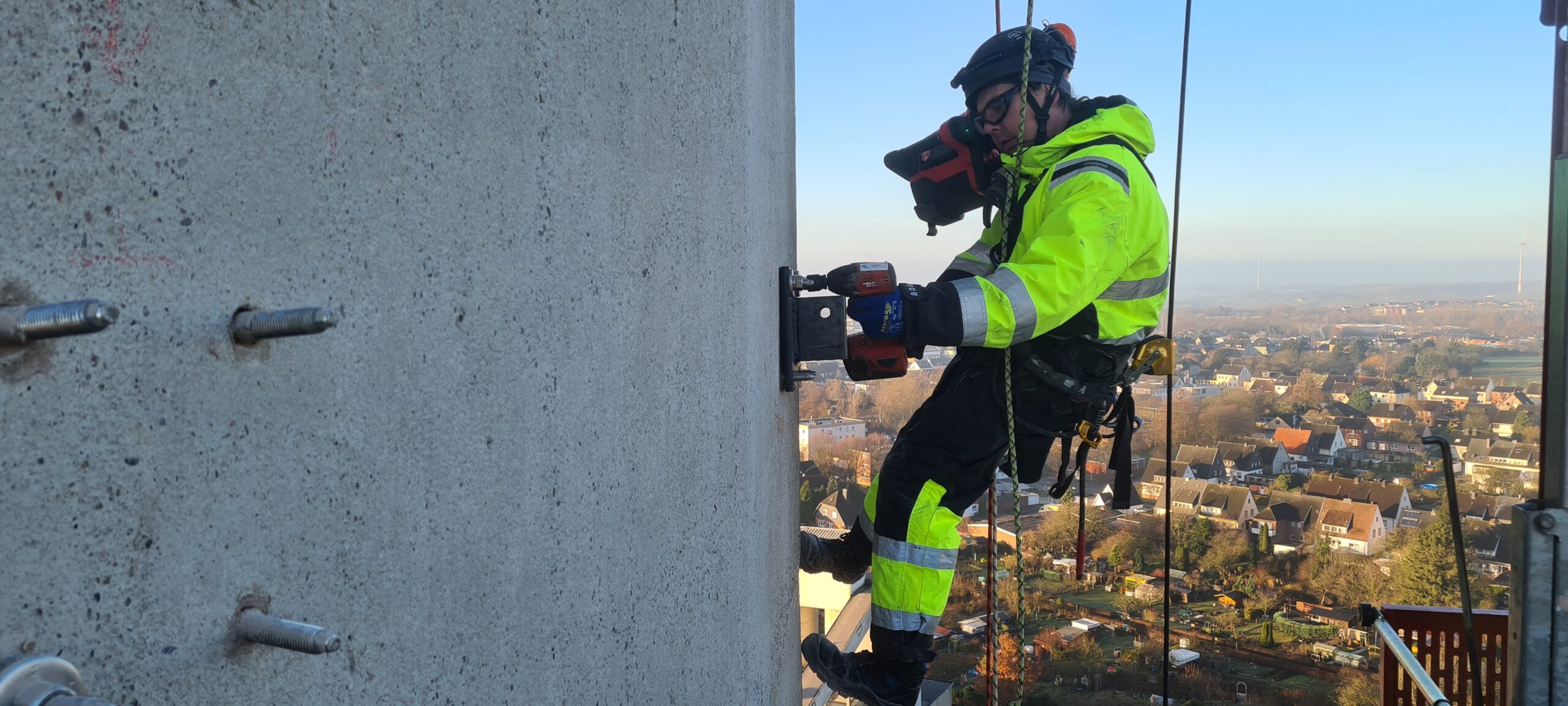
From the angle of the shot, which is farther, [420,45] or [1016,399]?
[1016,399]

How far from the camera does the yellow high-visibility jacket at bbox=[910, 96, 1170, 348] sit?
239 centimetres

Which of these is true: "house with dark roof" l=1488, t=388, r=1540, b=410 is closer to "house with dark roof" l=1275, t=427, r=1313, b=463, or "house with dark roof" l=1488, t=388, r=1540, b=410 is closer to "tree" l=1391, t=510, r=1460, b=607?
"tree" l=1391, t=510, r=1460, b=607

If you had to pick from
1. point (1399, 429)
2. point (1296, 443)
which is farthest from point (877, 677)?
point (1399, 429)

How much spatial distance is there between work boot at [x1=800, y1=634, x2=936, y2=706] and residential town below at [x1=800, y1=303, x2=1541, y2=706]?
11.8 m

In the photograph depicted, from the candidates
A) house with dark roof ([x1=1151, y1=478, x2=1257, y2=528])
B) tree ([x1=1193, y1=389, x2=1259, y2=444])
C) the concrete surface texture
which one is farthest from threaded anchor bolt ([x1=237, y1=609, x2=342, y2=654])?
tree ([x1=1193, y1=389, x2=1259, y2=444])

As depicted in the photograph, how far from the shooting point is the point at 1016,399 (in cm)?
273

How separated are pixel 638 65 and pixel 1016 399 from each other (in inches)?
67.1

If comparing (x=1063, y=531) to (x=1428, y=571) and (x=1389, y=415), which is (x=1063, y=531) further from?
(x=1389, y=415)

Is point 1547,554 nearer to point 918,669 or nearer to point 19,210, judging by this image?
point 918,669

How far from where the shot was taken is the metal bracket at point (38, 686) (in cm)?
59

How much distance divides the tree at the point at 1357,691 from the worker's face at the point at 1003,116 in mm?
19676

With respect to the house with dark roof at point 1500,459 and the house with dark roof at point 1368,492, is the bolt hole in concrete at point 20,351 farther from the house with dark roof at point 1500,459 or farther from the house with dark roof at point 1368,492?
the house with dark roof at point 1368,492

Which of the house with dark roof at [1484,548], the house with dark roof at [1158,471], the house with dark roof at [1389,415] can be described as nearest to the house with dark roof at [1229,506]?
the house with dark roof at [1158,471]

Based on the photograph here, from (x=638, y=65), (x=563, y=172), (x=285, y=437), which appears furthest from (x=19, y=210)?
(x=638, y=65)
